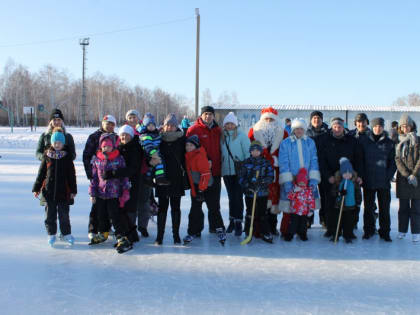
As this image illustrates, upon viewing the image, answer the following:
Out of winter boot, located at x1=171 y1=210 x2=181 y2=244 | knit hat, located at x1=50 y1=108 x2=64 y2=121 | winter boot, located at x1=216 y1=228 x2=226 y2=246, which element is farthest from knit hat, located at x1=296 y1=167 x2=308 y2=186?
knit hat, located at x1=50 y1=108 x2=64 y2=121

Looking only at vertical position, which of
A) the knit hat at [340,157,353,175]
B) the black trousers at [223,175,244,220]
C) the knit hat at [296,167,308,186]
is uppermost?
the knit hat at [340,157,353,175]

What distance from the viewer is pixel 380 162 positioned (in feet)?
13.9

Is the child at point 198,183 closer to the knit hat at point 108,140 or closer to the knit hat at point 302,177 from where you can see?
the knit hat at point 108,140

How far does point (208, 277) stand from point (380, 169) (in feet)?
8.31

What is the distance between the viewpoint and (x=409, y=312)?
257 centimetres

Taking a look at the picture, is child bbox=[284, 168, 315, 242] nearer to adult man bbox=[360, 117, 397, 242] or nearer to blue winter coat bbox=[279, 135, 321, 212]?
blue winter coat bbox=[279, 135, 321, 212]

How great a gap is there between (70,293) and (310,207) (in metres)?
2.75

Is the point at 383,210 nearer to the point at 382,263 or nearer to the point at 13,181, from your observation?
the point at 382,263

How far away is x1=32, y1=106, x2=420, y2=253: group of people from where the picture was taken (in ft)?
12.8

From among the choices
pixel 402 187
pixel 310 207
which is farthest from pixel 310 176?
pixel 402 187

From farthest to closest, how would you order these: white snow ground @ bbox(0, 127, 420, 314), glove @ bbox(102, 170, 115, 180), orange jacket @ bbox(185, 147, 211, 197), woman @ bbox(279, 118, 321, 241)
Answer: woman @ bbox(279, 118, 321, 241) → orange jacket @ bbox(185, 147, 211, 197) → glove @ bbox(102, 170, 115, 180) → white snow ground @ bbox(0, 127, 420, 314)

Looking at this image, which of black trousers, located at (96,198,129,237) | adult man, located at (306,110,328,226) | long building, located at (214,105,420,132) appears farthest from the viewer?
long building, located at (214,105,420,132)

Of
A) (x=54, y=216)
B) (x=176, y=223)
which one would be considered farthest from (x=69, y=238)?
(x=176, y=223)

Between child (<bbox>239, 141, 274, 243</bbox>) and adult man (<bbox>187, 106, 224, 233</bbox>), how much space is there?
0.35 m
